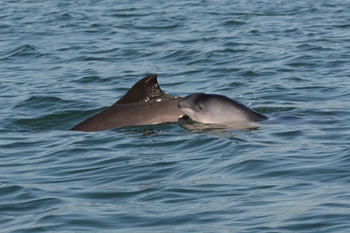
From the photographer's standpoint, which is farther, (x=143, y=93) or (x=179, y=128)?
(x=143, y=93)

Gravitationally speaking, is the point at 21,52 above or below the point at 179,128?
below

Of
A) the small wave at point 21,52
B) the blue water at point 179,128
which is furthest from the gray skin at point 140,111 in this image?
the small wave at point 21,52

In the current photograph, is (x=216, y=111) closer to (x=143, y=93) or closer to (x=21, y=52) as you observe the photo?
(x=143, y=93)

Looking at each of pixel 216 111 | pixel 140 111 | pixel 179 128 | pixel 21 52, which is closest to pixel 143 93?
pixel 140 111

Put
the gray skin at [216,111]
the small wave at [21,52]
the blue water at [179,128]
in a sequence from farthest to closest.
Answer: the small wave at [21,52], the gray skin at [216,111], the blue water at [179,128]

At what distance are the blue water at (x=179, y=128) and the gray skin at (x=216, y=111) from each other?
315 millimetres

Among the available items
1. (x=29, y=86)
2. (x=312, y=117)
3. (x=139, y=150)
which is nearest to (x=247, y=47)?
(x=29, y=86)

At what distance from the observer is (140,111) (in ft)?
41.1

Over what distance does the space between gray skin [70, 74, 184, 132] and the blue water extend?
0.16 meters

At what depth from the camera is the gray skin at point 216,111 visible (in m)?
12.4

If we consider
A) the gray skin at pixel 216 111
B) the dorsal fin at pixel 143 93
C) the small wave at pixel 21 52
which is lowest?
the small wave at pixel 21 52

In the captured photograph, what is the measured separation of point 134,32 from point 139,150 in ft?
39.6

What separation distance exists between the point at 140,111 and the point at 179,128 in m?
0.60

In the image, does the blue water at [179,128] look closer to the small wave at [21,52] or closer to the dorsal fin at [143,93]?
the small wave at [21,52]
